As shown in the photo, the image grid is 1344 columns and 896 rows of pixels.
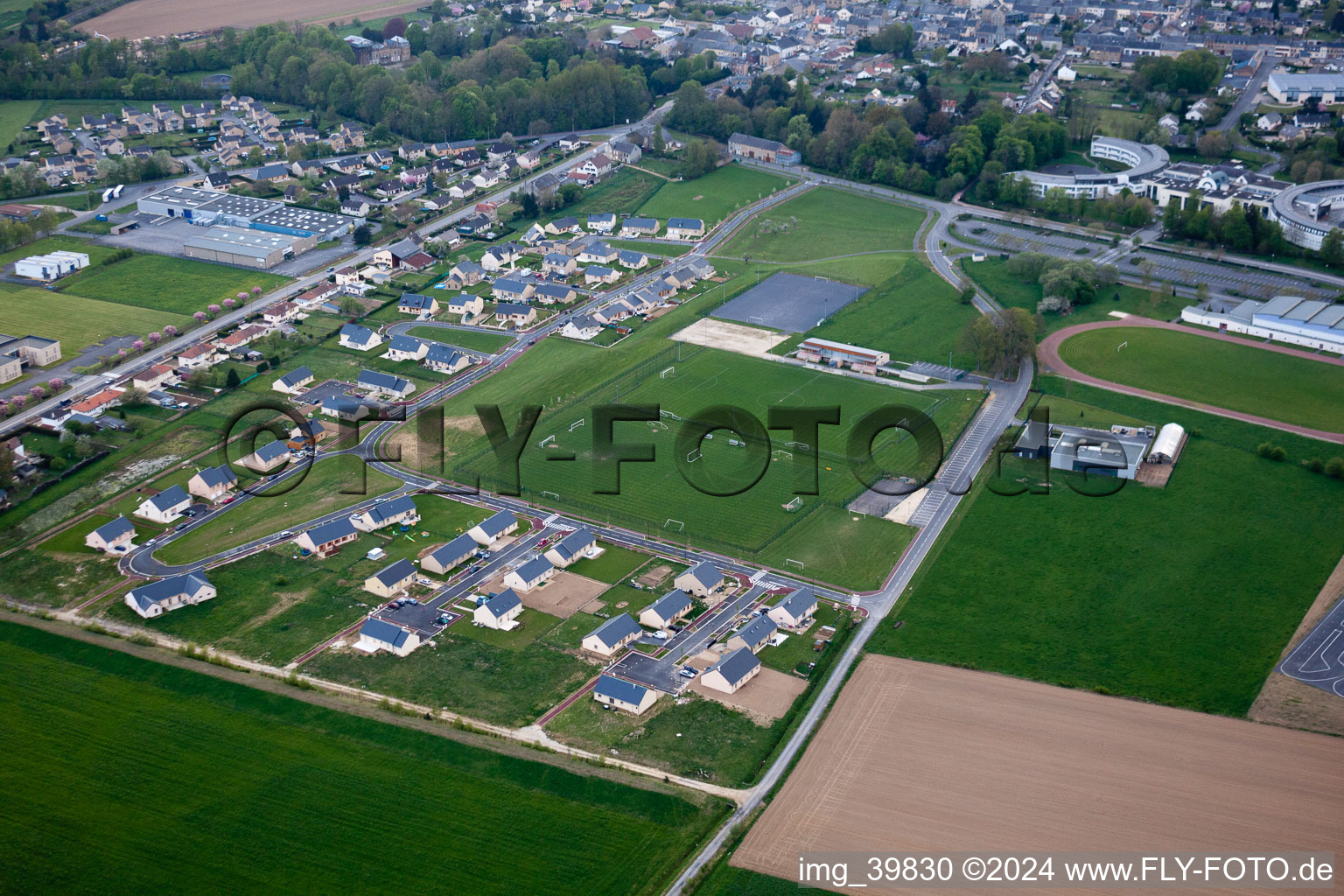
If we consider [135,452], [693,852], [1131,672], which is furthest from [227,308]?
[1131,672]

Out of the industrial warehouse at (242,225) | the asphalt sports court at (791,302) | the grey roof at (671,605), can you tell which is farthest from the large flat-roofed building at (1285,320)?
the industrial warehouse at (242,225)

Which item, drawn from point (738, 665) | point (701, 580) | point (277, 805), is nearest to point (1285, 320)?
point (701, 580)

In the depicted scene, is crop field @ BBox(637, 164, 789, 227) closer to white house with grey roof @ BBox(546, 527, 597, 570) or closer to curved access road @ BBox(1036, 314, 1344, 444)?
curved access road @ BBox(1036, 314, 1344, 444)

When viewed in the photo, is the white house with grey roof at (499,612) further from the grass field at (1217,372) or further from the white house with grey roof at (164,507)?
the grass field at (1217,372)

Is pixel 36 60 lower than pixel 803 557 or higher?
higher

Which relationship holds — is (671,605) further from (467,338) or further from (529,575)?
(467,338)

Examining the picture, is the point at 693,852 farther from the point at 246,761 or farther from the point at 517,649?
the point at 246,761
